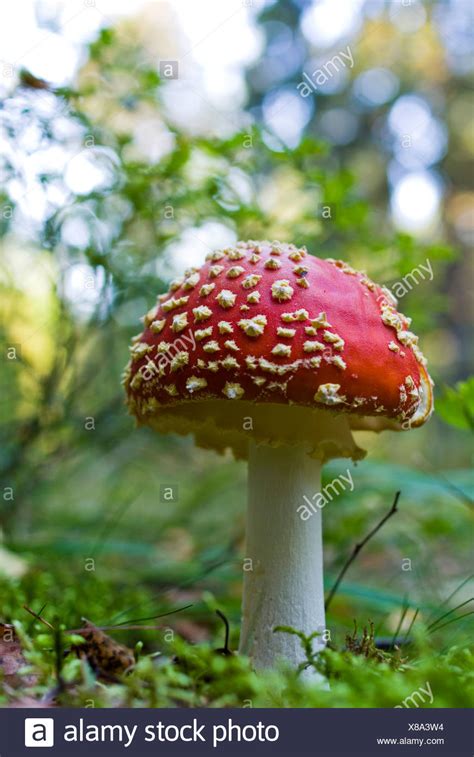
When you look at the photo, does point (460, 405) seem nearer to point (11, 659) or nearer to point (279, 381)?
point (279, 381)

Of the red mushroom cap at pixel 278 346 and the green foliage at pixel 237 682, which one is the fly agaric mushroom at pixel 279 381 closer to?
the red mushroom cap at pixel 278 346

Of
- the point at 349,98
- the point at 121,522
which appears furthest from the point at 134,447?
the point at 349,98

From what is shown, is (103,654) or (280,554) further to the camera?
(280,554)

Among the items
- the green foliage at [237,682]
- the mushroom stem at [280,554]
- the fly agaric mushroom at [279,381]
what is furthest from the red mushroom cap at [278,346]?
the green foliage at [237,682]

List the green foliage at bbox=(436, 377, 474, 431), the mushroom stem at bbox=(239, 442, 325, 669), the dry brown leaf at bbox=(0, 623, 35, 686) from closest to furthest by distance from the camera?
the dry brown leaf at bbox=(0, 623, 35, 686), the mushroom stem at bbox=(239, 442, 325, 669), the green foliage at bbox=(436, 377, 474, 431)

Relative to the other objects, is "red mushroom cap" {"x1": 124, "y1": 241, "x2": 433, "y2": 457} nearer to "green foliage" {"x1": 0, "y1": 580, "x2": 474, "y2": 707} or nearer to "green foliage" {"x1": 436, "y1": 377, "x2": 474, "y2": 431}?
"green foliage" {"x1": 436, "y1": 377, "x2": 474, "y2": 431}

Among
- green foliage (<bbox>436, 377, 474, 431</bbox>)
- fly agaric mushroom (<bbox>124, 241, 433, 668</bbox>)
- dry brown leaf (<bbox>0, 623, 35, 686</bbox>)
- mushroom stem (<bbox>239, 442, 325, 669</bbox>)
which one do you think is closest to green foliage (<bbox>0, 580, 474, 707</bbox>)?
dry brown leaf (<bbox>0, 623, 35, 686</bbox>)

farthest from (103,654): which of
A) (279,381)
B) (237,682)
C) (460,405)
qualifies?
(460,405)
